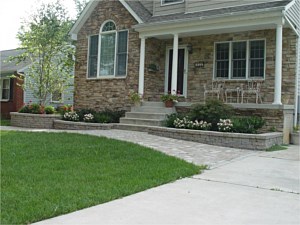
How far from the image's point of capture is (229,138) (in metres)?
9.45

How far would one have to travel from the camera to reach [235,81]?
508 inches

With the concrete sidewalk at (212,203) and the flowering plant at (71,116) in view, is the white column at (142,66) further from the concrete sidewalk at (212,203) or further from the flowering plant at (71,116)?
the concrete sidewalk at (212,203)

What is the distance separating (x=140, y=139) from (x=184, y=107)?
A: 11.0 feet

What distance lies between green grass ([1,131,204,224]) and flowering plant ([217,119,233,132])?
10.1 ft

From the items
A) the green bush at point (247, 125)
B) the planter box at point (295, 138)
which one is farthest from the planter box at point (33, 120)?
the planter box at point (295, 138)

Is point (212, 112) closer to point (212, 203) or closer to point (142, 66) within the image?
point (142, 66)

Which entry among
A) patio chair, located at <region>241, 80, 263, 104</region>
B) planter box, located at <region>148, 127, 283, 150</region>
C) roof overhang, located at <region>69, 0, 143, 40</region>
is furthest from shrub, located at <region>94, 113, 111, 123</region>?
patio chair, located at <region>241, 80, 263, 104</region>

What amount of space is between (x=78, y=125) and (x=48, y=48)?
498cm

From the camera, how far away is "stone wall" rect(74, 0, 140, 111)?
1436cm

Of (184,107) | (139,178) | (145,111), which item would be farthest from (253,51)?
(139,178)

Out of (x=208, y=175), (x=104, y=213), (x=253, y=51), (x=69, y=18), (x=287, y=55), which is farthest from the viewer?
(x=69, y=18)

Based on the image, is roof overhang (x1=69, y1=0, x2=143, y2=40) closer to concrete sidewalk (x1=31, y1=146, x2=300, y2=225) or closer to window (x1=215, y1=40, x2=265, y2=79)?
window (x1=215, y1=40, x2=265, y2=79)

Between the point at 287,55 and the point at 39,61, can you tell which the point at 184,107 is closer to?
the point at 287,55

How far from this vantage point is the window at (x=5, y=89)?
21938 millimetres
